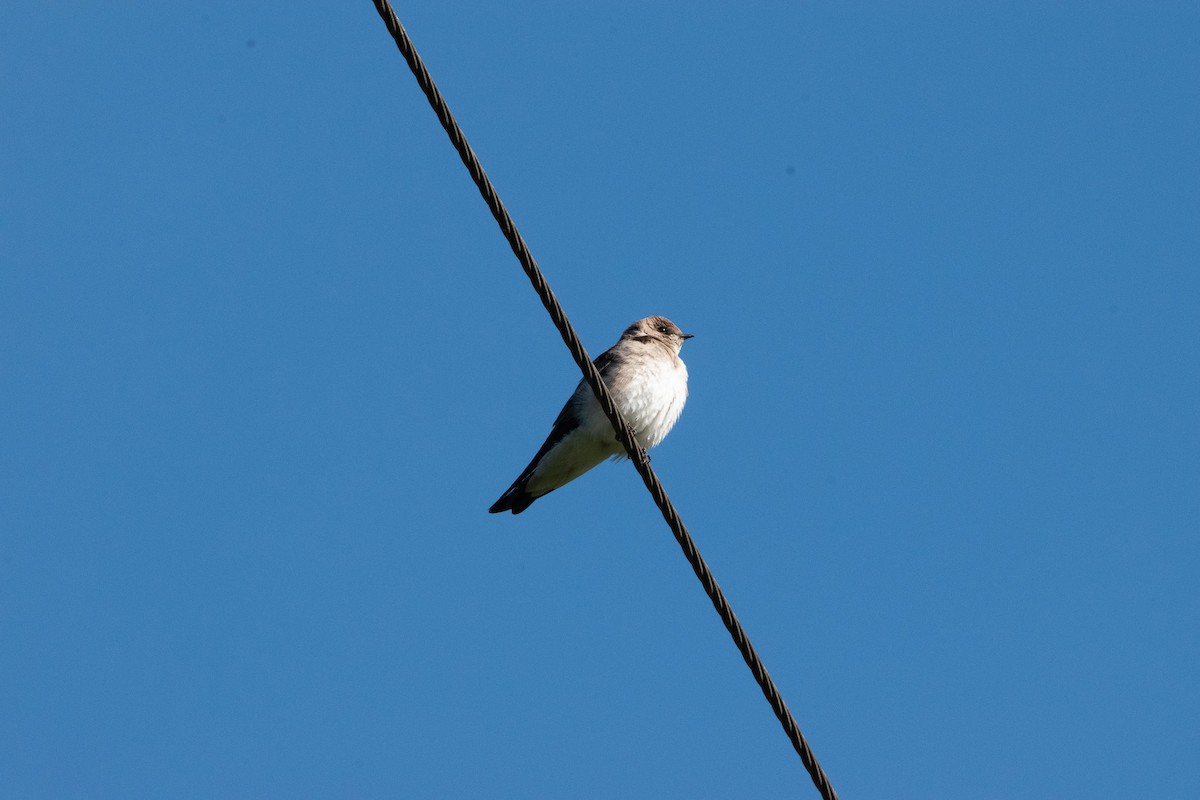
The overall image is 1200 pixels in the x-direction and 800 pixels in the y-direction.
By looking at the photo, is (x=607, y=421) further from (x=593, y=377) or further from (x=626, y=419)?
(x=593, y=377)

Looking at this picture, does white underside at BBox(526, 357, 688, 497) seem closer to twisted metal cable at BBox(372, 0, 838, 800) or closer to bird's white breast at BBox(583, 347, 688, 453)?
bird's white breast at BBox(583, 347, 688, 453)

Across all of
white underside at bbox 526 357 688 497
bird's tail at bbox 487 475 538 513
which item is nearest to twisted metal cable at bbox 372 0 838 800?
white underside at bbox 526 357 688 497

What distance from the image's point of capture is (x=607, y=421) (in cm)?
844

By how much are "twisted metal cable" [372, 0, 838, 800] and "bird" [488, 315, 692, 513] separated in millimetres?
3012

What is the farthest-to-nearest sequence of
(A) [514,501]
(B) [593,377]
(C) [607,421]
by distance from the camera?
(A) [514,501], (C) [607,421], (B) [593,377]

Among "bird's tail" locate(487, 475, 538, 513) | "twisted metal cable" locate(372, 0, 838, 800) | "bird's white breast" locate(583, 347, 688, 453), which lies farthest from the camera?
"bird's tail" locate(487, 475, 538, 513)

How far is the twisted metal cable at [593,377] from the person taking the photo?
13.5ft

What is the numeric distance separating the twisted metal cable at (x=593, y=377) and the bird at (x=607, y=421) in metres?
3.01

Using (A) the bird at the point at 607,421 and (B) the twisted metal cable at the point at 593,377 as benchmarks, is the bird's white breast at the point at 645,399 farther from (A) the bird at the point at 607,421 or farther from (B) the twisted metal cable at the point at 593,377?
(B) the twisted metal cable at the point at 593,377

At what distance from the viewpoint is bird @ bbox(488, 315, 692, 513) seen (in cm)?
859

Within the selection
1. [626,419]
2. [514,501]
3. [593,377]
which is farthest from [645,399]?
[593,377]

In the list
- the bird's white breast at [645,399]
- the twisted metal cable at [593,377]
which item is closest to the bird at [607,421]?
the bird's white breast at [645,399]

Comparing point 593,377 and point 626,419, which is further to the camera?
point 626,419

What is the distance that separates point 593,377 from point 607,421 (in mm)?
3430
